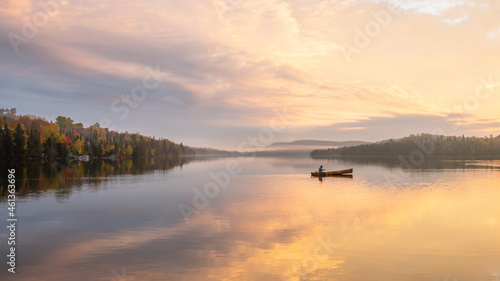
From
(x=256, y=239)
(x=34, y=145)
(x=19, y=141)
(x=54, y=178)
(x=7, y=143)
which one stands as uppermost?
(x=19, y=141)

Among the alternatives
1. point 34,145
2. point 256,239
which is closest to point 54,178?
point 256,239

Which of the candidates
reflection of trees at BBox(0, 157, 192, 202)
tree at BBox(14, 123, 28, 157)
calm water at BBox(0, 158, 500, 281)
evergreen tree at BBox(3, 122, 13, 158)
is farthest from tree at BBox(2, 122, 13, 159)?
calm water at BBox(0, 158, 500, 281)

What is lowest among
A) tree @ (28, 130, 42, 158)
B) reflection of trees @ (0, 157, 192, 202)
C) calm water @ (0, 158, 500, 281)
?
calm water @ (0, 158, 500, 281)

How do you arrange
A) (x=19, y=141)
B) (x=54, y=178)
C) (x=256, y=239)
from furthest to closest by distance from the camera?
(x=19, y=141) → (x=54, y=178) → (x=256, y=239)

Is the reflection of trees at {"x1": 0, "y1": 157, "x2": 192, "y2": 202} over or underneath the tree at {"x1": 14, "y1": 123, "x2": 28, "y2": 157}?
underneath

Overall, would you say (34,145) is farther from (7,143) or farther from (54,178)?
(54,178)

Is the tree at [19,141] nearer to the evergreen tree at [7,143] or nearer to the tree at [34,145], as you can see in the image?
the evergreen tree at [7,143]

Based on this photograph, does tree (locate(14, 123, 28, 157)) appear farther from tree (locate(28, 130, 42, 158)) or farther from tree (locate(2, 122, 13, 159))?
tree (locate(28, 130, 42, 158))

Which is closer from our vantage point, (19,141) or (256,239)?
(256,239)

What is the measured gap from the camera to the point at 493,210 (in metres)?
40.6

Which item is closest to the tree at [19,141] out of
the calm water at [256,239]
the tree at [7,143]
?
the tree at [7,143]

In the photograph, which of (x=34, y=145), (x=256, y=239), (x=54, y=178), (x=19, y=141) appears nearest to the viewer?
(x=256, y=239)

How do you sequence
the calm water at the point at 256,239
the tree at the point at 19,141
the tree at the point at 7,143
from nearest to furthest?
the calm water at the point at 256,239
the tree at the point at 7,143
the tree at the point at 19,141

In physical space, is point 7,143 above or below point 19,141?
below
